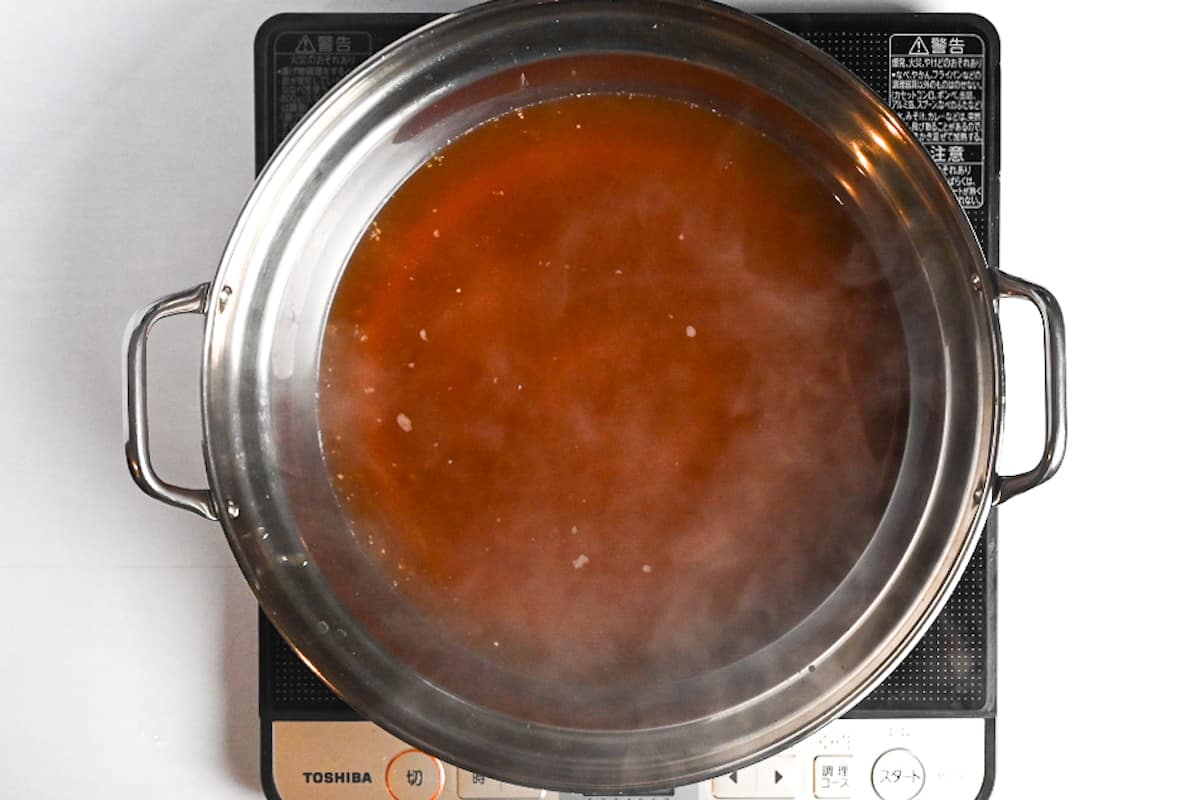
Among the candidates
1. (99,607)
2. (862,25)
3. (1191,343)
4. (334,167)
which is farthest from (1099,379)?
(99,607)

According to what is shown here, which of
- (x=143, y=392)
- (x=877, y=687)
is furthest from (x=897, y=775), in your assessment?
(x=143, y=392)

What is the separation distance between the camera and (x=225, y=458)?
698 mm

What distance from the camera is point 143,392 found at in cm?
67

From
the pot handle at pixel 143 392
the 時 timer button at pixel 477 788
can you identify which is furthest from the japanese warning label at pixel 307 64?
the 時 timer button at pixel 477 788

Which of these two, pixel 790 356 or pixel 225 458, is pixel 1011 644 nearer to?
pixel 790 356

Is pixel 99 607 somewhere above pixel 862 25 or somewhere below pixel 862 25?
below

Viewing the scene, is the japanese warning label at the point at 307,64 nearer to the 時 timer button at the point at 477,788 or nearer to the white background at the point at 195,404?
the white background at the point at 195,404

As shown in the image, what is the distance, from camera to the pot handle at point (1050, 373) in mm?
649

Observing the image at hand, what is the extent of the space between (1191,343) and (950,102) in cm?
27

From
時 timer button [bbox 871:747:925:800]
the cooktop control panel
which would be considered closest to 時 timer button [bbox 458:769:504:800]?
the cooktop control panel

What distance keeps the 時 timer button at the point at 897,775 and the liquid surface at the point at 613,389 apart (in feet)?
0.40

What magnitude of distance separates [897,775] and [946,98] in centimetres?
49

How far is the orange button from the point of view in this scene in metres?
0.73

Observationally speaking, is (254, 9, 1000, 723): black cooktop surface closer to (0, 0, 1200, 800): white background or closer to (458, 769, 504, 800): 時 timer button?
(0, 0, 1200, 800): white background
